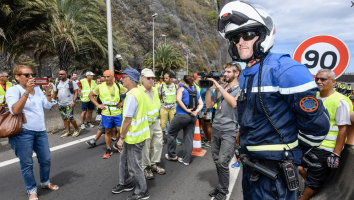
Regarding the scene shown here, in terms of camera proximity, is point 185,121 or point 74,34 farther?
point 74,34

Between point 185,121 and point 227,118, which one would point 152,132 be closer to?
point 185,121

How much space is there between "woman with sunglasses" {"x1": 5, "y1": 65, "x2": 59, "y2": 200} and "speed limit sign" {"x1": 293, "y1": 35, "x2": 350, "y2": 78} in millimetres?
4323

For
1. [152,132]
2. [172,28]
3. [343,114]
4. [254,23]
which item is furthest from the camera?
[172,28]

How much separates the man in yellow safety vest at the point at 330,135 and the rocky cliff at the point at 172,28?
24882 mm

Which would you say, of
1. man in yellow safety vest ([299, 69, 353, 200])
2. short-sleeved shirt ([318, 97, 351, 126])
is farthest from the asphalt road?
short-sleeved shirt ([318, 97, 351, 126])

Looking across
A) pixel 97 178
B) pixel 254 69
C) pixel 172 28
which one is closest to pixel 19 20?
pixel 97 178

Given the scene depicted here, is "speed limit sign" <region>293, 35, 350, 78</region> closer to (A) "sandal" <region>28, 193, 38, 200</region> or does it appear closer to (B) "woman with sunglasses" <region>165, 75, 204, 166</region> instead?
(B) "woman with sunglasses" <region>165, 75, 204, 166</region>

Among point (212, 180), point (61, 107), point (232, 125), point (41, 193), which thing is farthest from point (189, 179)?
point (61, 107)

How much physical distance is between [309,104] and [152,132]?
10.2 ft

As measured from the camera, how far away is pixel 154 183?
3859mm

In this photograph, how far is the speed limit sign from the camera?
3121 mm

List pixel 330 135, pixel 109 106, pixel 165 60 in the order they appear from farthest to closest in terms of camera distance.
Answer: pixel 165 60
pixel 109 106
pixel 330 135

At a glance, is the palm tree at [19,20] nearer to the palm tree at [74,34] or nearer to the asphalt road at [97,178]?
the palm tree at [74,34]

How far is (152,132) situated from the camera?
162 inches
